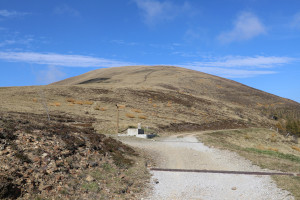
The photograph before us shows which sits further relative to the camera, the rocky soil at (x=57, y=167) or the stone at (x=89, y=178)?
the stone at (x=89, y=178)

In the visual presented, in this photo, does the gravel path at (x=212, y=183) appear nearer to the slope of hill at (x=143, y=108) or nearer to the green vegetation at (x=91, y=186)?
the green vegetation at (x=91, y=186)

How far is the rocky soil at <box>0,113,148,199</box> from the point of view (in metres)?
8.14

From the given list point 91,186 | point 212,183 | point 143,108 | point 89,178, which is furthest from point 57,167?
point 143,108

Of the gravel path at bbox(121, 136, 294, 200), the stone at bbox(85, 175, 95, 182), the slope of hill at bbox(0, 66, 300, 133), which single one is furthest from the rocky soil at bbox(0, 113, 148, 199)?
the slope of hill at bbox(0, 66, 300, 133)

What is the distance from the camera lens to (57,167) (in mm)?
9742

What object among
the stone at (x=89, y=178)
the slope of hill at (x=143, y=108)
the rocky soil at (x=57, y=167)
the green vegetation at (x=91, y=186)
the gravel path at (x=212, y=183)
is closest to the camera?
the rocky soil at (x=57, y=167)

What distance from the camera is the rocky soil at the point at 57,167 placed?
814cm

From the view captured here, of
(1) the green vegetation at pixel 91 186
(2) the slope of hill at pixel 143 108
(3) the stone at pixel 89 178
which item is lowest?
(1) the green vegetation at pixel 91 186

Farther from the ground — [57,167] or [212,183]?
[57,167]

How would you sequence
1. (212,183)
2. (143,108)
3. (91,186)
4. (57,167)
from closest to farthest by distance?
(91,186), (57,167), (212,183), (143,108)

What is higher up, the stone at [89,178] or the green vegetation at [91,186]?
the stone at [89,178]

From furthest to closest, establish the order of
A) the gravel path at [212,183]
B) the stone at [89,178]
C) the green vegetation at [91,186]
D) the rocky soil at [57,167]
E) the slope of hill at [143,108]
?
the slope of hill at [143,108]
the stone at [89,178]
the gravel path at [212,183]
the green vegetation at [91,186]
the rocky soil at [57,167]

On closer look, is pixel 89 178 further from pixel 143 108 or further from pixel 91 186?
pixel 143 108

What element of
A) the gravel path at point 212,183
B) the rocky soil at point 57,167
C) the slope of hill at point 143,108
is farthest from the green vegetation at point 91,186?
the slope of hill at point 143,108
